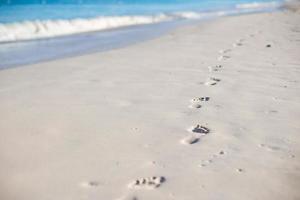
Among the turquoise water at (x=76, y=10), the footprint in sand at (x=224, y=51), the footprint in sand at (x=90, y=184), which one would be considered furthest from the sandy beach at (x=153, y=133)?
the turquoise water at (x=76, y=10)

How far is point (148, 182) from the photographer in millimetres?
2469

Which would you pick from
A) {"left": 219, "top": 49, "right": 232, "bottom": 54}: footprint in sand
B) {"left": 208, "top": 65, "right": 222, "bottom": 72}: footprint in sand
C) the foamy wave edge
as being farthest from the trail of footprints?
the foamy wave edge

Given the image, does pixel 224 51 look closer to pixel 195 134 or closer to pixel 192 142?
pixel 195 134

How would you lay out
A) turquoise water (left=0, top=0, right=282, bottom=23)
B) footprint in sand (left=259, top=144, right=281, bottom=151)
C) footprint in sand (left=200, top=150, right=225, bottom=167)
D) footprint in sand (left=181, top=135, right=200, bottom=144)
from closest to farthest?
footprint in sand (left=200, top=150, right=225, bottom=167) < footprint in sand (left=259, top=144, right=281, bottom=151) < footprint in sand (left=181, top=135, right=200, bottom=144) < turquoise water (left=0, top=0, right=282, bottom=23)

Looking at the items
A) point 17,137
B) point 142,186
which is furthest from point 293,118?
point 17,137

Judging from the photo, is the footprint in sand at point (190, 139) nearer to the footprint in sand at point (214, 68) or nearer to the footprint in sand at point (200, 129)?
the footprint in sand at point (200, 129)

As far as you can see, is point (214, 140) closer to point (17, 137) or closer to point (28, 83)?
point (17, 137)

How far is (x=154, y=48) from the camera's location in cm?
830

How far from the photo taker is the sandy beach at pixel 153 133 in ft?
8.07

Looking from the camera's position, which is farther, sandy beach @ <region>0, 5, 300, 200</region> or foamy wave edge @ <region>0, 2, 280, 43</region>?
foamy wave edge @ <region>0, 2, 280, 43</region>

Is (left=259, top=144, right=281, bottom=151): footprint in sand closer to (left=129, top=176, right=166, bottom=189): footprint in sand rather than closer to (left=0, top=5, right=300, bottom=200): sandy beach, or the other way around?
(left=0, top=5, right=300, bottom=200): sandy beach

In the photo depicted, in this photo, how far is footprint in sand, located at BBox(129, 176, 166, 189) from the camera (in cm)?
243

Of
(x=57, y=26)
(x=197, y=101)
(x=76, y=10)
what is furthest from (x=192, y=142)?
(x=76, y=10)

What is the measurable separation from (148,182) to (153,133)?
82 cm
